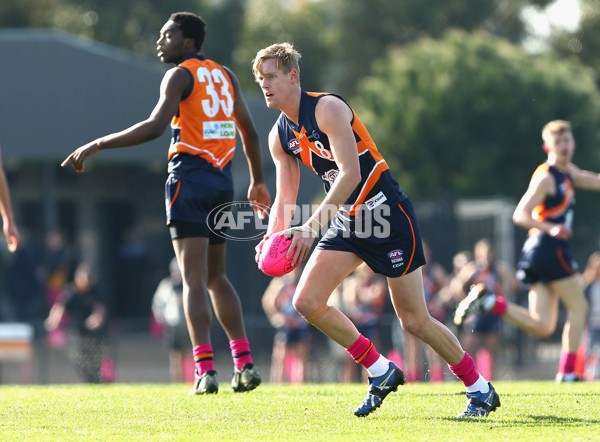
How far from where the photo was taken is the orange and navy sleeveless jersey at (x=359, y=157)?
24.1 feet

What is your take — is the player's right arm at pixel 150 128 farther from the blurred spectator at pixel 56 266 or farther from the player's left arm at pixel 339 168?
the blurred spectator at pixel 56 266

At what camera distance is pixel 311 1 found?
208ft

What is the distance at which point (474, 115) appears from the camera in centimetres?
3922

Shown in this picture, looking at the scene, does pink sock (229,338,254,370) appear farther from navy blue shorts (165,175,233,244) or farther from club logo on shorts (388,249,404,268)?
club logo on shorts (388,249,404,268)

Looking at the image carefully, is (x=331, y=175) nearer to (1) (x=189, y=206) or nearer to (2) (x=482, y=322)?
(1) (x=189, y=206)

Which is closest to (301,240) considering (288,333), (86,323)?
(288,333)

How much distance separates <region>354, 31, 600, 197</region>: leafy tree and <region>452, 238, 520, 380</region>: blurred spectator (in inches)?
807

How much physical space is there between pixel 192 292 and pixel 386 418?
2.11 m

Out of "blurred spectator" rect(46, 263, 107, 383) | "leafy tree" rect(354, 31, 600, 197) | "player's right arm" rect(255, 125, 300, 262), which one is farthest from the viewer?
"leafy tree" rect(354, 31, 600, 197)

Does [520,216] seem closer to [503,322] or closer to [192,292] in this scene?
[192,292]

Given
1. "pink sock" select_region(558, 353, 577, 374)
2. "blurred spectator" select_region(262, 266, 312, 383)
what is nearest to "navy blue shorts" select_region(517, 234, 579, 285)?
"pink sock" select_region(558, 353, 577, 374)

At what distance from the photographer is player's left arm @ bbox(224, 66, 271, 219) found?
9.37m

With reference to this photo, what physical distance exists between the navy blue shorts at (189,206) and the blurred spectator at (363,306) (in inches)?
329

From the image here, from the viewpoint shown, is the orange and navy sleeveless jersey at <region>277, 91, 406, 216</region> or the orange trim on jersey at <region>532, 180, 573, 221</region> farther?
the orange trim on jersey at <region>532, 180, 573, 221</region>
